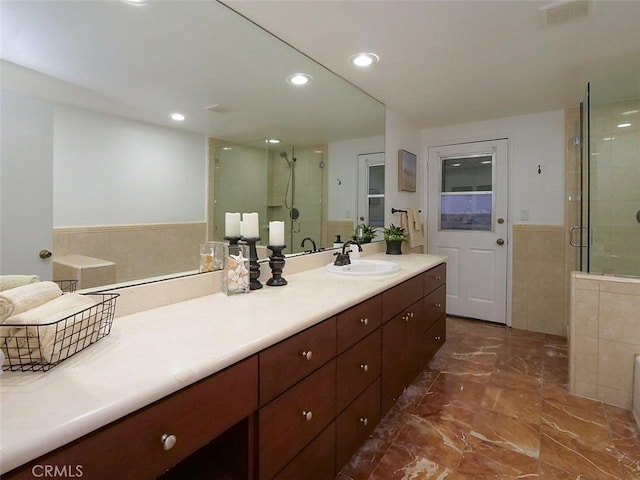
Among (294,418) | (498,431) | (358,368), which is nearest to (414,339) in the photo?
(498,431)

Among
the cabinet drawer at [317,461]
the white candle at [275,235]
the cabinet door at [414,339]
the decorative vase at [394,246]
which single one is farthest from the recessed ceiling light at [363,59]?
the cabinet drawer at [317,461]

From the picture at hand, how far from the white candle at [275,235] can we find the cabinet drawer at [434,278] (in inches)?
43.2

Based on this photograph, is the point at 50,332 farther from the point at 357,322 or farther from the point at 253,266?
the point at 357,322

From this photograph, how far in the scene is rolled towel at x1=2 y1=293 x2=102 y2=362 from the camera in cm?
76

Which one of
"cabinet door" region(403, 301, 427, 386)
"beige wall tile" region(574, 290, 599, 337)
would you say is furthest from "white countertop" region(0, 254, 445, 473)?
"beige wall tile" region(574, 290, 599, 337)

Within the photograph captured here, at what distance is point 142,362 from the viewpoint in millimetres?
816

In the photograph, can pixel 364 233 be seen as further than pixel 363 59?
Yes

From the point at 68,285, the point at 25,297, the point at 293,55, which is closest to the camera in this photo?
the point at 25,297

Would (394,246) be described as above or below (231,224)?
below

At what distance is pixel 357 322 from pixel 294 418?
0.50 metres

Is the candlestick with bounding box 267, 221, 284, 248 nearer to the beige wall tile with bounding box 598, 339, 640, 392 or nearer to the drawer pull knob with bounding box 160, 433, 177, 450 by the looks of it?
the drawer pull knob with bounding box 160, 433, 177, 450

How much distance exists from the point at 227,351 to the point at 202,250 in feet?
2.38

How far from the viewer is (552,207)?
3238mm

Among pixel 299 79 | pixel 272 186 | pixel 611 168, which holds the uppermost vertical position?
pixel 299 79
